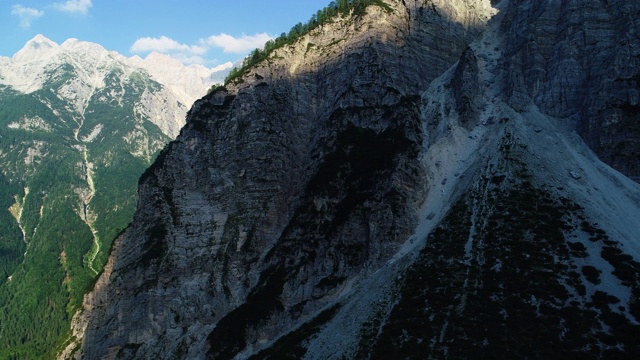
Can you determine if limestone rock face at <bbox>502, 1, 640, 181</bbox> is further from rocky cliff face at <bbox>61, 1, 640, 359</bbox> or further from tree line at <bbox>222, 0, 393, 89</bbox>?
tree line at <bbox>222, 0, 393, 89</bbox>

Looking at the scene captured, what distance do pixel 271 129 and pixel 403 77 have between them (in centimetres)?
3739

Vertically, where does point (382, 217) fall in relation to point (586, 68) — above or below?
below

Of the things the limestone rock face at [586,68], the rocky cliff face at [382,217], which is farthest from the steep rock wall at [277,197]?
the limestone rock face at [586,68]

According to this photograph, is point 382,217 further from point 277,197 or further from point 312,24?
point 312,24

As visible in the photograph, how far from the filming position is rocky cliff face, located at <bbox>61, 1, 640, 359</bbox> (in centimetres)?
7394

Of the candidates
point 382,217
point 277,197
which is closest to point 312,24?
point 277,197

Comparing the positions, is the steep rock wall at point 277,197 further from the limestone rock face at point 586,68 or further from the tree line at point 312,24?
the limestone rock face at point 586,68

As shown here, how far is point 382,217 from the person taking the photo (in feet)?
335

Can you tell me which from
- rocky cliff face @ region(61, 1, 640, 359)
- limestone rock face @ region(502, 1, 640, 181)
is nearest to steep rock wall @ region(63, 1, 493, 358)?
rocky cliff face @ region(61, 1, 640, 359)

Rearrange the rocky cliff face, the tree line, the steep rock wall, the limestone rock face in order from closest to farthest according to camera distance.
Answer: the rocky cliff face, the steep rock wall, the limestone rock face, the tree line

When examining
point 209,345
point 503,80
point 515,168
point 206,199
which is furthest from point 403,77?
point 209,345

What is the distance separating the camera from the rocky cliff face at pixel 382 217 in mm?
73938

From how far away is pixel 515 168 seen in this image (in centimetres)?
9862

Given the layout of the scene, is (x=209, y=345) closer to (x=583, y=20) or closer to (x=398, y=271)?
(x=398, y=271)
